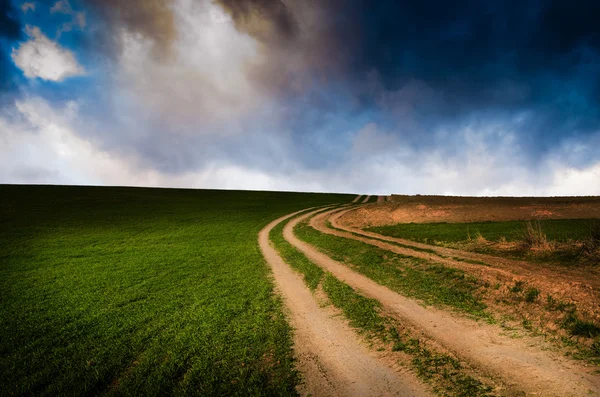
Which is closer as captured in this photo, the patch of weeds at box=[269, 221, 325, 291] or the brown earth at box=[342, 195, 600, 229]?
the patch of weeds at box=[269, 221, 325, 291]

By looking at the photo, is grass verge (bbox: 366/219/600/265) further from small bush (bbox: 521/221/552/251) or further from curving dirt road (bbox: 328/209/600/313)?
curving dirt road (bbox: 328/209/600/313)

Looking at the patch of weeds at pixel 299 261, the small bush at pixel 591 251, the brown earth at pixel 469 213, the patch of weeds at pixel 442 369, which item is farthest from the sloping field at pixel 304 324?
the brown earth at pixel 469 213

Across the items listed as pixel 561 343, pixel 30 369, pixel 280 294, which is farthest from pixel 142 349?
pixel 561 343

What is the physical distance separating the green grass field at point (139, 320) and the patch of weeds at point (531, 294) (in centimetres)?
985

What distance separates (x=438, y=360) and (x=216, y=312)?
853cm

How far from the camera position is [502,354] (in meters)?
7.92

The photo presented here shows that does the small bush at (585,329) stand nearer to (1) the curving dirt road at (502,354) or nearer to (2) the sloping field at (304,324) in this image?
(2) the sloping field at (304,324)

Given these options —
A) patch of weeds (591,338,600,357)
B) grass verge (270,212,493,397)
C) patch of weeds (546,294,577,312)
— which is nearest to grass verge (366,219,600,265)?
patch of weeds (546,294,577,312)

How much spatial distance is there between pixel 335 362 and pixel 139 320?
8.25 m

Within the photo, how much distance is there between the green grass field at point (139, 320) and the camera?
7.48 m

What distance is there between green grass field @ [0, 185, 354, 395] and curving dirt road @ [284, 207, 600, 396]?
16.7 ft

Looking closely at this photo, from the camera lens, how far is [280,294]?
14.1 metres

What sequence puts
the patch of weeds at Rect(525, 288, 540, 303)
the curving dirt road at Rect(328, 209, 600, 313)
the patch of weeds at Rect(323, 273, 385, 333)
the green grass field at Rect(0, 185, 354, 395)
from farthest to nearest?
the patch of weeds at Rect(525, 288, 540, 303)
the curving dirt road at Rect(328, 209, 600, 313)
the patch of weeds at Rect(323, 273, 385, 333)
the green grass field at Rect(0, 185, 354, 395)

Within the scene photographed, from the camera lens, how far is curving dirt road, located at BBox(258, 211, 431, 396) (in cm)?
680
